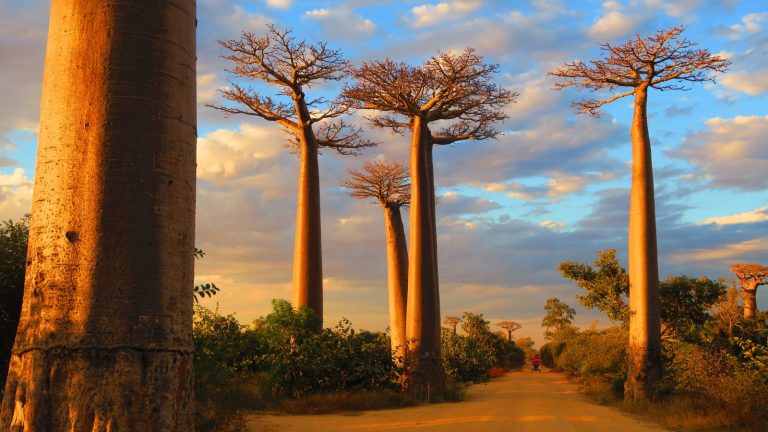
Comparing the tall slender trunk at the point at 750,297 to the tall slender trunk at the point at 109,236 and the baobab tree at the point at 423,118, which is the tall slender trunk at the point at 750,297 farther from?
the tall slender trunk at the point at 109,236

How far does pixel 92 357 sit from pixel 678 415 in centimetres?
1028

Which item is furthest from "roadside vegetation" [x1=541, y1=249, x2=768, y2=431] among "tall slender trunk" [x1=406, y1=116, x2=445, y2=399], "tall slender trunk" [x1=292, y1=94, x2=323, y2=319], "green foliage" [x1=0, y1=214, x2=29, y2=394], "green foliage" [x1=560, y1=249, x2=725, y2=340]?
"green foliage" [x1=0, y1=214, x2=29, y2=394]

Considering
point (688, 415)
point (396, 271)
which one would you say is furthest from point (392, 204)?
point (688, 415)

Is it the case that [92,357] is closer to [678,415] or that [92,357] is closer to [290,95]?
[678,415]

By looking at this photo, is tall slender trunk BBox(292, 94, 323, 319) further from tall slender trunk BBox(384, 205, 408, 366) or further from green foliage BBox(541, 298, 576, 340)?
green foliage BBox(541, 298, 576, 340)

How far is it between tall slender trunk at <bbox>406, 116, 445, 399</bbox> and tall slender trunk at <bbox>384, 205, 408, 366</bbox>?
5.79 meters

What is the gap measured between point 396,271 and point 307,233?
575 cm

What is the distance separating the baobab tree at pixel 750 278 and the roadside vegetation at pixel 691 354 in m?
5.62

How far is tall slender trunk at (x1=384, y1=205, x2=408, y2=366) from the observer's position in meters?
20.9

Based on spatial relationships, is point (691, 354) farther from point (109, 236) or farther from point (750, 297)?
point (109, 236)

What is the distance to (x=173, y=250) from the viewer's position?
120 inches

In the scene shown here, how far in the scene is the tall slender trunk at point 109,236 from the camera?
9.50 ft

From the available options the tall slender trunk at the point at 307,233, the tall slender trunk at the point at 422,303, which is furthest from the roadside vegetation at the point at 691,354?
the tall slender trunk at the point at 307,233

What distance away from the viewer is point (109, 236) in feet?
9.66
